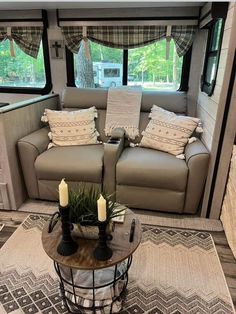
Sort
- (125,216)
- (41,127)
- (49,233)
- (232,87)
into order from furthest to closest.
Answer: (41,127), (232,87), (125,216), (49,233)

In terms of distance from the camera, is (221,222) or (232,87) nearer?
(232,87)

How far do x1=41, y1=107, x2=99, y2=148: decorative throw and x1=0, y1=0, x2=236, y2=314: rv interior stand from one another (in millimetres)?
14

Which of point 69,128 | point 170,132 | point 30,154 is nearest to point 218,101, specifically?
point 170,132

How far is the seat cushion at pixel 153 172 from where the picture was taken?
1997 millimetres

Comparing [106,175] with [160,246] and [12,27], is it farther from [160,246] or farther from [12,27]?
[12,27]

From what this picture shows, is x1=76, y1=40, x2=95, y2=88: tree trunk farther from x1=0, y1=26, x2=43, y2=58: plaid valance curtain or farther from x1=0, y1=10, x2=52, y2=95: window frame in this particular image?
x1=0, y1=26, x2=43, y2=58: plaid valance curtain

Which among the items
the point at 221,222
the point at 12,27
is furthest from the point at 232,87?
the point at 12,27

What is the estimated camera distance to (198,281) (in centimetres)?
155

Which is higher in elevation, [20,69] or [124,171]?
[20,69]

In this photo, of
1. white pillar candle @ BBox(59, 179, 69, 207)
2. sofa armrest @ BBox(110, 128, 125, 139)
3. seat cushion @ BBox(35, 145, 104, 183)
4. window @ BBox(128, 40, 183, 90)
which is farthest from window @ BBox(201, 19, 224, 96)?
white pillar candle @ BBox(59, 179, 69, 207)

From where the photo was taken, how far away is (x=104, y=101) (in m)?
2.73

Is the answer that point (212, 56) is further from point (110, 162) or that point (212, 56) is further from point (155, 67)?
point (110, 162)

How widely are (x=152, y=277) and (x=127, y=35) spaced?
250 cm

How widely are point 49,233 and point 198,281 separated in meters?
1.00
